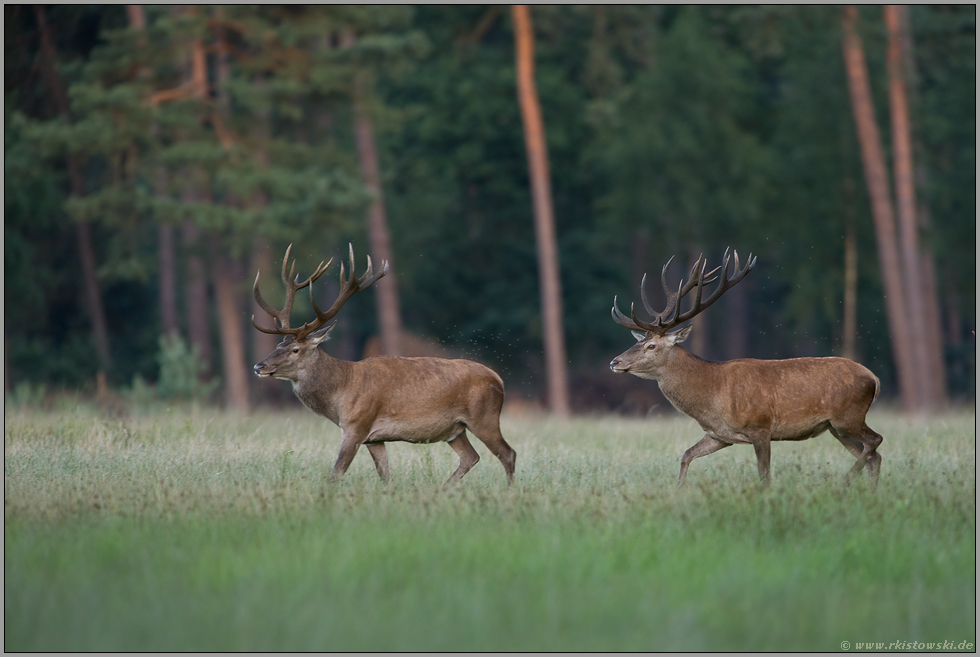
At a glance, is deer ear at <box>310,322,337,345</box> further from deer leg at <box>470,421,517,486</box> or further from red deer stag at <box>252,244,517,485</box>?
deer leg at <box>470,421,517,486</box>

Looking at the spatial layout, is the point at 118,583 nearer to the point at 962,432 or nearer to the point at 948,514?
the point at 948,514

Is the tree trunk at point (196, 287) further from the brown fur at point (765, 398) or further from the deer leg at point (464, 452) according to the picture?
the brown fur at point (765, 398)

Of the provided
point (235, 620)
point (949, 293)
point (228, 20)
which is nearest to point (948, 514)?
point (235, 620)

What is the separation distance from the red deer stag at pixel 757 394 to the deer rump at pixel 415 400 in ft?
3.64

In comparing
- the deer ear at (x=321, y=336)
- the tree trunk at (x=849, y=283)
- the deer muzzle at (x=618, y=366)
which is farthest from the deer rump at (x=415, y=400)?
the tree trunk at (x=849, y=283)

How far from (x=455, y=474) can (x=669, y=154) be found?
1976cm

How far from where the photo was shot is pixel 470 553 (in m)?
6.09

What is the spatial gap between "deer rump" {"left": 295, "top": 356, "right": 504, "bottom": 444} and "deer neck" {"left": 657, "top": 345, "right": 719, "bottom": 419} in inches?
55.6

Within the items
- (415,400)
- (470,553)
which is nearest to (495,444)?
(415,400)

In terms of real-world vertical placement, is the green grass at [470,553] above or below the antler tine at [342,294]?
below

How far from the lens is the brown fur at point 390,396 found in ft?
28.4

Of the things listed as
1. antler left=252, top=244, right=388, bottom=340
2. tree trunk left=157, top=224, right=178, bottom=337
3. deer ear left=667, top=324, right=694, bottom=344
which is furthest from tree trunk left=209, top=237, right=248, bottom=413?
deer ear left=667, top=324, right=694, bottom=344

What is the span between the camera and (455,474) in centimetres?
884

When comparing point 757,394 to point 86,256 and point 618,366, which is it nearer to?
point 618,366
